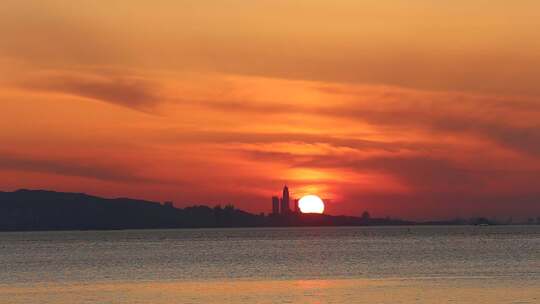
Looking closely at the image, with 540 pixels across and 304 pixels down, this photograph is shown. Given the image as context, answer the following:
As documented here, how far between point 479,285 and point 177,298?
1234 inches

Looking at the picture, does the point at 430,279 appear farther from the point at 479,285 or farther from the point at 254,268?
the point at 254,268

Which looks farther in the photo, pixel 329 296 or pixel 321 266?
pixel 321 266

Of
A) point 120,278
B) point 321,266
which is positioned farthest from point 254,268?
point 120,278

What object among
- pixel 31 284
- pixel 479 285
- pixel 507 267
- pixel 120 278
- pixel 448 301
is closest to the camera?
pixel 448 301

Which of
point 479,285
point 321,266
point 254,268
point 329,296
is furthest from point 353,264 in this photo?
point 329,296

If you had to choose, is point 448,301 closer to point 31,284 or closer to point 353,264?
point 31,284

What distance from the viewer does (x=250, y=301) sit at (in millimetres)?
81812

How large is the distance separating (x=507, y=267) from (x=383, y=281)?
34.3 m

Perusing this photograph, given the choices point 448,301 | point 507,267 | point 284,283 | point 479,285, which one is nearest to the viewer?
point 448,301

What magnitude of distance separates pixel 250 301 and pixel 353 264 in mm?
64626

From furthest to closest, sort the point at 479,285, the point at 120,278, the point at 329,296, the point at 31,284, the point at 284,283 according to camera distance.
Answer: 1. the point at 120,278
2. the point at 31,284
3. the point at 284,283
4. the point at 479,285
5. the point at 329,296

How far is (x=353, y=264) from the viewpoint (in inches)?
5694

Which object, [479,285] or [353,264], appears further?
[353,264]

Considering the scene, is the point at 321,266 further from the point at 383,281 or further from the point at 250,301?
the point at 250,301
